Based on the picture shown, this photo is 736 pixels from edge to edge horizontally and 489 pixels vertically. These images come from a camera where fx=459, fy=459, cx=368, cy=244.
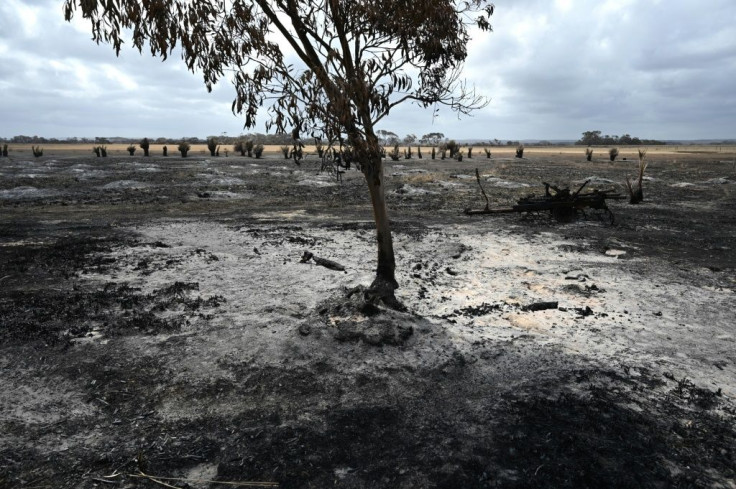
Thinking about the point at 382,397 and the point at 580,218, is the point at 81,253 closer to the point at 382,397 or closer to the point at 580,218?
the point at 382,397

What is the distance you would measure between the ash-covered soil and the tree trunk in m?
0.43

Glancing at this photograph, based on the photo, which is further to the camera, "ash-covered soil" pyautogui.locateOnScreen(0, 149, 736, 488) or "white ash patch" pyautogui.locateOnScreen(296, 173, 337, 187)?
"white ash patch" pyautogui.locateOnScreen(296, 173, 337, 187)

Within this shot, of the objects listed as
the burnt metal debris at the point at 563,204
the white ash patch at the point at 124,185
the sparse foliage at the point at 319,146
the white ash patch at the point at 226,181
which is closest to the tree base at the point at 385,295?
the sparse foliage at the point at 319,146

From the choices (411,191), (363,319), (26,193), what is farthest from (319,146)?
(26,193)

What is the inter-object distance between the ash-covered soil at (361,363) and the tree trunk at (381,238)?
1.41 feet

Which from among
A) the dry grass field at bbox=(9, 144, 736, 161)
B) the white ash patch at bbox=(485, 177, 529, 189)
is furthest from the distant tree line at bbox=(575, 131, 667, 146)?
the white ash patch at bbox=(485, 177, 529, 189)

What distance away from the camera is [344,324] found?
6703 millimetres

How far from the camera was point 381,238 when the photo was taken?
7.71m

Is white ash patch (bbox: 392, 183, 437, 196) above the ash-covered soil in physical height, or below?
above

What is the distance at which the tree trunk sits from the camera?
7137 millimetres

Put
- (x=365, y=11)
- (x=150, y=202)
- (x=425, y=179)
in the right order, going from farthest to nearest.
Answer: (x=425, y=179) → (x=150, y=202) → (x=365, y=11)

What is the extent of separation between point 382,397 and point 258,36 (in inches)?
196

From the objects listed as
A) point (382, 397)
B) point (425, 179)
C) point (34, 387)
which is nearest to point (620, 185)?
point (425, 179)

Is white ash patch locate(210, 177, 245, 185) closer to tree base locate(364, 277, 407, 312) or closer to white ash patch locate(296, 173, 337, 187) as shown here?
white ash patch locate(296, 173, 337, 187)
